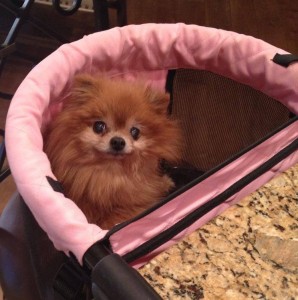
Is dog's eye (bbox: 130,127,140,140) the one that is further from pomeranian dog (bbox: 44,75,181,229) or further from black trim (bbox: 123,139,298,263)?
black trim (bbox: 123,139,298,263)

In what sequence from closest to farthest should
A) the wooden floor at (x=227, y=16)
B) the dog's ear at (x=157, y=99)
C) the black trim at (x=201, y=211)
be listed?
the black trim at (x=201, y=211), the dog's ear at (x=157, y=99), the wooden floor at (x=227, y=16)

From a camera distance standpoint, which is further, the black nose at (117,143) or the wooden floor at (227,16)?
the wooden floor at (227,16)

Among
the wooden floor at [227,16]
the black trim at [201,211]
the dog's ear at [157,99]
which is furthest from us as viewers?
the wooden floor at [227,16]

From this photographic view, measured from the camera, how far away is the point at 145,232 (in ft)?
1.80

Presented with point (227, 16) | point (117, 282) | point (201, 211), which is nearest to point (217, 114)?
point (201, 211)

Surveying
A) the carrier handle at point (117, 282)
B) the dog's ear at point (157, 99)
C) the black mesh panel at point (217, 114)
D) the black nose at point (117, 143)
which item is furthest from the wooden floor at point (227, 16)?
the carrier handle at point (117, 282)

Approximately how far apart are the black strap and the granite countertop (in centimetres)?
43

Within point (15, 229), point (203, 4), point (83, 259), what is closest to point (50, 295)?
point (15, 229)

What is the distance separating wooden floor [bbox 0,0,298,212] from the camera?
220 centimetres

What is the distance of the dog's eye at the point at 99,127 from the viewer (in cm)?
93

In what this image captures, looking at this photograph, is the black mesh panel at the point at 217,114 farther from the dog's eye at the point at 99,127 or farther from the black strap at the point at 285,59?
the dog's eye at the point at 99,127

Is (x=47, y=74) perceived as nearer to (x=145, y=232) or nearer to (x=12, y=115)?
(x=12, y=115)

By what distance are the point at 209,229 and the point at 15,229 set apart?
389mm

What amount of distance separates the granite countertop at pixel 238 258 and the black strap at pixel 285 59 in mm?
427
